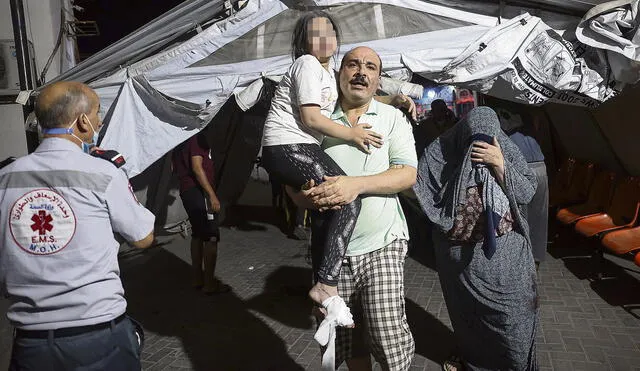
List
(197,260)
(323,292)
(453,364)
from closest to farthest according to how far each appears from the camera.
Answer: (323,292) < (453,364) < (197,260)

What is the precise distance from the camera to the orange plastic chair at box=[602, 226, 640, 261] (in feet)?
15.3

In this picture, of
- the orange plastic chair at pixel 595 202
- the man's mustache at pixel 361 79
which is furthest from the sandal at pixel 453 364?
the orange plastic chair at pixel 595 202

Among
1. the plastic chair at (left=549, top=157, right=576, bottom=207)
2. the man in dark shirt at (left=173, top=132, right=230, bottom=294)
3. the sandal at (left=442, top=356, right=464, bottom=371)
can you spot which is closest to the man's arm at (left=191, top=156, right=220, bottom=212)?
the man in dark shirt at (left=173, top=132, right=230, bottom=294)

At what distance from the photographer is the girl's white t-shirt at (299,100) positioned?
2281 millimetres

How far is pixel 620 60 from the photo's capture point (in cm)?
351

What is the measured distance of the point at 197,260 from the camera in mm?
5277

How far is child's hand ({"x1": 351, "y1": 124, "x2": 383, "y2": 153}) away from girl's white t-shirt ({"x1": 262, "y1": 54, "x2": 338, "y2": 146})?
0.24 metres

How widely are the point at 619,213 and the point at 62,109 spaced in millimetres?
6187

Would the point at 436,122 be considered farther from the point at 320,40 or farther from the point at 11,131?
the point at 11,131

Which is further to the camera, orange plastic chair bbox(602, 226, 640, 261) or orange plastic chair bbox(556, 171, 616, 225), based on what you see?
orange plastic chair bbox(556, 171, 616, 225)

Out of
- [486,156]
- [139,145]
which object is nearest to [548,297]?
[486,156]

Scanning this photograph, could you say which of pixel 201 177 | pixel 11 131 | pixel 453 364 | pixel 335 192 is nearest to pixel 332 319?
pixel 335 192

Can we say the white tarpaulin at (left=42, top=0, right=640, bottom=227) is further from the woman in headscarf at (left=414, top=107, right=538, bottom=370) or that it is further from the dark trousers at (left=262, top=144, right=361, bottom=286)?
the dark trousers at (left=262, top=144, right=361, bottom=286)

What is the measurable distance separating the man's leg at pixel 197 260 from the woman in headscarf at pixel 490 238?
320cm
